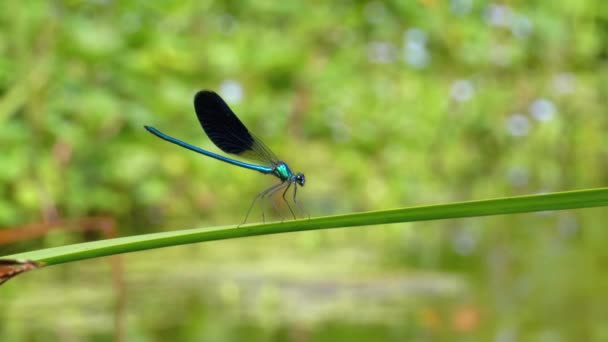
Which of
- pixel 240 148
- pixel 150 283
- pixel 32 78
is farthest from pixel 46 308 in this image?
pixel 240 148

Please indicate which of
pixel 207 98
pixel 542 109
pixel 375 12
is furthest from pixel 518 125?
pixel 207 98

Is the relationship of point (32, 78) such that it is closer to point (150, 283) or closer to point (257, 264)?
point (150, 283)

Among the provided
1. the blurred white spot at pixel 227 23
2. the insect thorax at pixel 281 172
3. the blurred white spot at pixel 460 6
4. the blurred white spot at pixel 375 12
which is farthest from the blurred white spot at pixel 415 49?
the insect thorax at pixel 281 172

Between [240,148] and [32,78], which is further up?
[32,78]

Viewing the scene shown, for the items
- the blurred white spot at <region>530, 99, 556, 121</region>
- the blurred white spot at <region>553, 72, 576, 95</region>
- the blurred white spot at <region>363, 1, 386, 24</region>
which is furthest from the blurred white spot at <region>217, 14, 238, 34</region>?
the blurred white spot at <region>553, 72, 576, 95</region>

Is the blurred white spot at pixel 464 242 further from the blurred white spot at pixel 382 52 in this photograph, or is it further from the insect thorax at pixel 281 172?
the insect thorax at pixel 281 172

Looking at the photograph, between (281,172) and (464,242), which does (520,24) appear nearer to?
(464,242)
